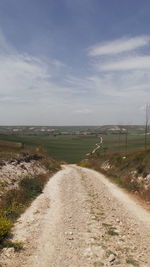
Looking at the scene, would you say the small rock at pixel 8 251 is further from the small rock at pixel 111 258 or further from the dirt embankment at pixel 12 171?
the dirt embankment at pixel 12 171

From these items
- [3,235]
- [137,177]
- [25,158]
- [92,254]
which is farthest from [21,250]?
[25,158]

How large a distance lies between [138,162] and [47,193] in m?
18.4

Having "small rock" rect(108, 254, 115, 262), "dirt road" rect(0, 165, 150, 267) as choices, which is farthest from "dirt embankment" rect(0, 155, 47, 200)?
"small rock" rect(108, 254, 115, 262)

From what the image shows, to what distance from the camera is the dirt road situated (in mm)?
12164

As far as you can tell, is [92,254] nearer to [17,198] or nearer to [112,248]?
[112,248]

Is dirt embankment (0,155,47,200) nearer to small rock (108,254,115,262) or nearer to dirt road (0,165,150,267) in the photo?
dirt road (0,165,150,267)

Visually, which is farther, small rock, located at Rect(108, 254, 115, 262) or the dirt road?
the dirt road

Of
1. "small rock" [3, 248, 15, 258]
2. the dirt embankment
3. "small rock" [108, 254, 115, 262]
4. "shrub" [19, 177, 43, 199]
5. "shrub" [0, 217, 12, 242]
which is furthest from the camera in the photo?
the dirt embankment

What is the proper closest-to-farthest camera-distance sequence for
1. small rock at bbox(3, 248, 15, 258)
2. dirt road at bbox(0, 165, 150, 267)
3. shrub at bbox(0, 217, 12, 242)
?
dirt road at bbox(0, 165, 150, 267) < small rock at bbox(3, 248, 15, 258) < shrub at bbox(0, 217, 12, 242)

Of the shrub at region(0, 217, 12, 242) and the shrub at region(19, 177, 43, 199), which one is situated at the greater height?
the shrub at region(0, 217, 12, 242)

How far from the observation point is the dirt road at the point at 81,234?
1216 centimetres

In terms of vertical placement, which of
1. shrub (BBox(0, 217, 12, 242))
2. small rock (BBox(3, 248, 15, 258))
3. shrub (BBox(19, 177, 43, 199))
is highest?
shrub (BBox(0, 217, 12, 242))

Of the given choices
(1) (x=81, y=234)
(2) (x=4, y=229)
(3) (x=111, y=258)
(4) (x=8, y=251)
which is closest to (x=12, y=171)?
(2) (x=4, y=229)

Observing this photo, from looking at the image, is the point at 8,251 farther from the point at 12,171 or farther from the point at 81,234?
the point at 12,171
